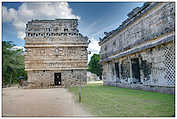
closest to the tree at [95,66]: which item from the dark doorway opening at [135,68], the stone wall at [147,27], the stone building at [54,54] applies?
the stone building at [54,54]

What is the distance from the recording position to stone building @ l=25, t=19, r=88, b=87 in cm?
1538

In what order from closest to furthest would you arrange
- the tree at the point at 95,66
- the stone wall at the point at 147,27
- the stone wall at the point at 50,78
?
the stone wall at the point at 147,27 < the stone wall at the point at 50,78 < the tree at the point at 95,66

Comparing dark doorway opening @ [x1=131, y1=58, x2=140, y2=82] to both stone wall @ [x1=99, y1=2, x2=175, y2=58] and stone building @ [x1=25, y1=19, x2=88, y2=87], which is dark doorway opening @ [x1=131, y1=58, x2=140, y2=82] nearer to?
stone wall @ [x1=99, y1=2, x2=175, y2=58]

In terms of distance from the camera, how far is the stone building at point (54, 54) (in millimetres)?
15383

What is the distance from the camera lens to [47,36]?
16141 mm

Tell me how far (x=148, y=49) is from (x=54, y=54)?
996 cm

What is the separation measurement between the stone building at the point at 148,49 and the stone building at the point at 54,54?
4399 mm

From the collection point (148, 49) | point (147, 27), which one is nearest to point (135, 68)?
point (148, 49)

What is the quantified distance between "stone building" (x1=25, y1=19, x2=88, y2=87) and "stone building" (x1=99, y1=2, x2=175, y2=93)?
4.40 m

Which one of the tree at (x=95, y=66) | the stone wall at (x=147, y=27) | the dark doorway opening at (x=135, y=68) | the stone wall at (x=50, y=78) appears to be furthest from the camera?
A: the tree at (x=95, y=66)

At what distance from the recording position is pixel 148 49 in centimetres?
922

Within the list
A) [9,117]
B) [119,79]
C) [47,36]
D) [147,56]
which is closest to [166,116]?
[9,117]

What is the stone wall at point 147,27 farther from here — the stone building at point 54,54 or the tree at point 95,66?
the tree at point 95,66

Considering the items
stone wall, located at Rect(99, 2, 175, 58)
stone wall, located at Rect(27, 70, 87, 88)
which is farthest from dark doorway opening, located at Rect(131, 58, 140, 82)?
stone wall, located at Rect(27, 70, 87, 88)
